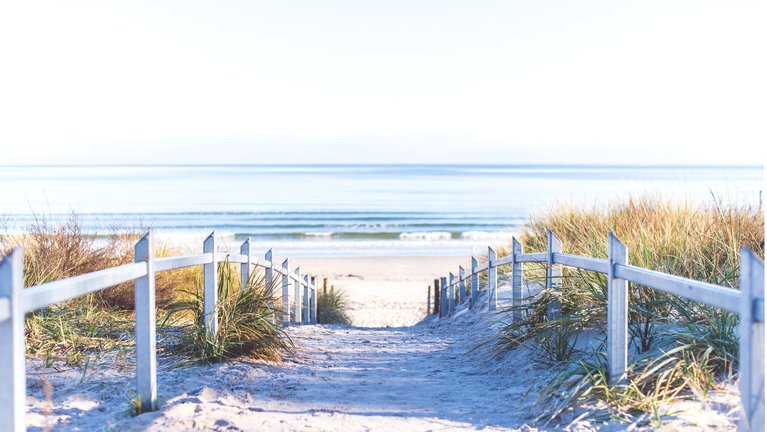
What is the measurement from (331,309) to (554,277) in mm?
10365

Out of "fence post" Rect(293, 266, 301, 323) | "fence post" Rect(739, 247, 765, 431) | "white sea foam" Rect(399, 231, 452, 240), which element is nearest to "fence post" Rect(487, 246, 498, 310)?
"fence post" Rect(293, 266, 301, 323)

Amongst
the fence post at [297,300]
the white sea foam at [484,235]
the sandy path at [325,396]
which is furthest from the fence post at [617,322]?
the white sea foam at [484,235]

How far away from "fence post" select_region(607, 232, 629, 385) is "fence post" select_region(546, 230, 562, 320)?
1.77m

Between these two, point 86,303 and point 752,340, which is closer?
point 752,340

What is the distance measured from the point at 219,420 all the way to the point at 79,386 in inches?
63.2

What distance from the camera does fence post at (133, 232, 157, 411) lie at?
15.4ft

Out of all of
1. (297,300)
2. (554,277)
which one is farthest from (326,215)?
(554,277)

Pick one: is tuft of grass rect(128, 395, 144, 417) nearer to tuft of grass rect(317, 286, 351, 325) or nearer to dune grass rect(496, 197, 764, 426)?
dune grass rect(496, 197, 764, 426)

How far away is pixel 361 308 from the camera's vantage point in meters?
18.8

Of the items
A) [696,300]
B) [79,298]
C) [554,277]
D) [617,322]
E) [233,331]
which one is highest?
[696,300]

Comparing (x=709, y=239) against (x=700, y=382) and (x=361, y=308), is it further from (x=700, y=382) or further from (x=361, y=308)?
(x=361, y=308)

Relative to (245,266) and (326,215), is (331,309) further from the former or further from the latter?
(326,215)

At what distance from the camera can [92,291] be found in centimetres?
427

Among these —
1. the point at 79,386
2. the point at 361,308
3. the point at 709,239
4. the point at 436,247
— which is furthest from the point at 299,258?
the point at 79,386
